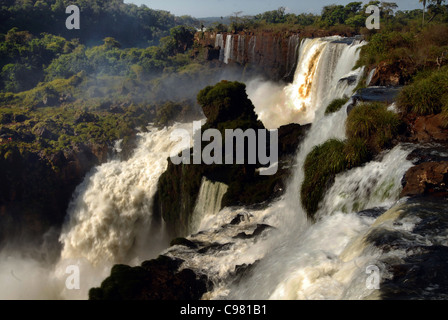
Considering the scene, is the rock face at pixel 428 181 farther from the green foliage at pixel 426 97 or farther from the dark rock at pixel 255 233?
the dark rock at pixel 255 233

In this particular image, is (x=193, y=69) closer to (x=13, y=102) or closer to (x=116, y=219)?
(x=13, y=102)

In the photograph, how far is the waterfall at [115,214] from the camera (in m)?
20.2

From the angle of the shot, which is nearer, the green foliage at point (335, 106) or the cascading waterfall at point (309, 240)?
the cascading waterfall at point (309, 240)

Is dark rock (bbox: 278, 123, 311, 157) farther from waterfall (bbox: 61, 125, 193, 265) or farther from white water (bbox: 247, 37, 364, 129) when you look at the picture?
waterfall (bbox: 61, 125, 193, 265)

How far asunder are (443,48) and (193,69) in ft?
99.3

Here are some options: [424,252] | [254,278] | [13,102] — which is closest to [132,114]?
[13,102]

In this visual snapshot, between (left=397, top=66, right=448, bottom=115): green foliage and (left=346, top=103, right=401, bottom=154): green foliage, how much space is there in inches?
20.7

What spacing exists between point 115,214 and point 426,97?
57.6 ft

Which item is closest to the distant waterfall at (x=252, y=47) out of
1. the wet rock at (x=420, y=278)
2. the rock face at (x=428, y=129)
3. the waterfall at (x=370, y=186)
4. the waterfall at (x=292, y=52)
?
the waterfall at (x=292, y=52)

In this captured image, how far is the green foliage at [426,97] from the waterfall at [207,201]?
268 inches

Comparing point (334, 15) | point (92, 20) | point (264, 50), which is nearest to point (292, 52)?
point (264, 50)

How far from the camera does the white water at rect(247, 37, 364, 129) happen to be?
62.4 ft

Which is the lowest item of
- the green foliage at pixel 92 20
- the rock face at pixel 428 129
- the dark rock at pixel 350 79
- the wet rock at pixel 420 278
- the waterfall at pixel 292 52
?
the wet rock at pixel 420 278

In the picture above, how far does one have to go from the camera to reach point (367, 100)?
11.0m
